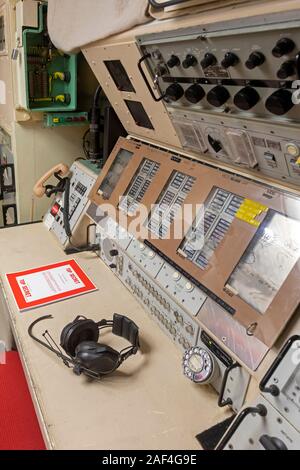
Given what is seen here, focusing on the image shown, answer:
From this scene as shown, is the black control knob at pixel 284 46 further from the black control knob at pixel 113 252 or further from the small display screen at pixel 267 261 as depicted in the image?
the black control knob at pixel 113 252

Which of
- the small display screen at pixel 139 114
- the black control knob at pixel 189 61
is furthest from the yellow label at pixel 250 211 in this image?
the small display screen at pixel 139 114

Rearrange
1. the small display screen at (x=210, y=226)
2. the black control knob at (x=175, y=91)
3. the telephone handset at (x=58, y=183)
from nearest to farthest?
the small display screen at (x=210, y=226) → the black control knob at (x=175, y=91) → the telephone handset at (x=58, y=183)

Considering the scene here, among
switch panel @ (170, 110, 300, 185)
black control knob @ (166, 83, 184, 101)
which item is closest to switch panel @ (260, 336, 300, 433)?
switch panel @ (170, 110, 300, 185)

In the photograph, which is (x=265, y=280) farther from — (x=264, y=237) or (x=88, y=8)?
(x=88, y=8)

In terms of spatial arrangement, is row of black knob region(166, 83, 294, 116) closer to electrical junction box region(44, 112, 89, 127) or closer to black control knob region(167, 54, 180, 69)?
black control knob region(167, 54, 180, 69)

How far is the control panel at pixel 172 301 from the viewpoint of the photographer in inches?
40.2

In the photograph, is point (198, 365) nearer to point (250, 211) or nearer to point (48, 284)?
point (250, 211)

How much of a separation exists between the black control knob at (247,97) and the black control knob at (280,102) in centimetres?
8

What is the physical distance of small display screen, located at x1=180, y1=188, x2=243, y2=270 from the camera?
117 centimetres

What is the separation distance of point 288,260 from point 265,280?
9 centimetres

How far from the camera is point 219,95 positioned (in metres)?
1.12

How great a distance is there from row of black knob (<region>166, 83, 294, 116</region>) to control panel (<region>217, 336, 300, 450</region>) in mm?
622

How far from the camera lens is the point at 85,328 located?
117cm
